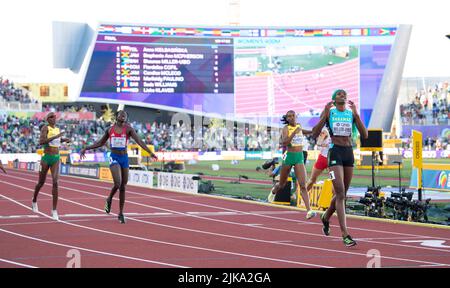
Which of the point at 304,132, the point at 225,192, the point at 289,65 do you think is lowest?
the point at 225,192

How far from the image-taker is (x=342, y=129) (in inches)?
514

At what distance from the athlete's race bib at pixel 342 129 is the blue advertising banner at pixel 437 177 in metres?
16.4

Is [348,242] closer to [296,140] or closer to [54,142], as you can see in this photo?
[296,140]

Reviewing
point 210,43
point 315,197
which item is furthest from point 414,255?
point 210,43

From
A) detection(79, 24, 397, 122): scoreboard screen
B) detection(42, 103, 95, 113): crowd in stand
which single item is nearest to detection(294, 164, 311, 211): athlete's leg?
detection(79, 24, 397, 122): scoreboard screen

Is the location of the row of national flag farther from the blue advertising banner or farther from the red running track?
the red running track

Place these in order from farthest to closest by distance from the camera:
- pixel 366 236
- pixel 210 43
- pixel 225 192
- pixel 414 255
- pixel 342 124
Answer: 1. pixel 210 43
2. pixel 225 192
3. pixel 366 236
4. pixel 342 124
5. pixel 414 255

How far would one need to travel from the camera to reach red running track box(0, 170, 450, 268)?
11648mm

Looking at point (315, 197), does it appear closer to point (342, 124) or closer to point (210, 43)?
point (342, 124)

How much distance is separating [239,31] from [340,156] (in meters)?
65.5

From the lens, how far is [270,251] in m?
12.8

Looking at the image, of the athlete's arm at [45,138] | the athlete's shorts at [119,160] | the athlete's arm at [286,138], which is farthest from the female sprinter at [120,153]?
the athlete's arm at [286,138]

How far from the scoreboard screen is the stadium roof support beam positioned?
130 inches

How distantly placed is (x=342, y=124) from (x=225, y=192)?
17.7 meters
